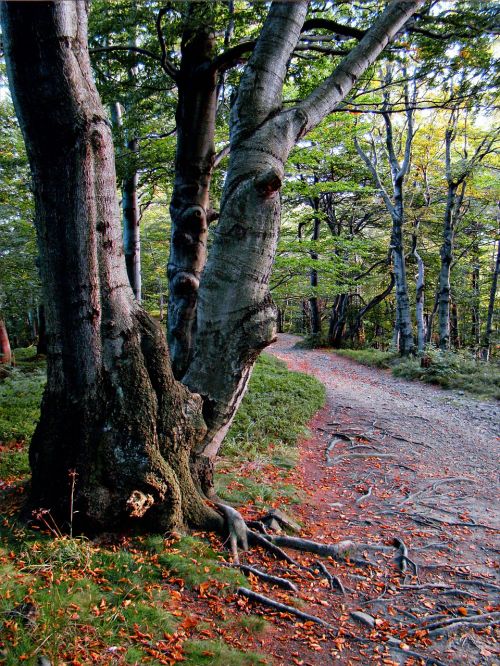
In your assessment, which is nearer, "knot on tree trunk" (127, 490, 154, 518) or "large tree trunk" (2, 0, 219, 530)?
"large tree trunk" (2, 0, 219, 530)

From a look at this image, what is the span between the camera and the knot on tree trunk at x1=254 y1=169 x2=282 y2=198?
338cm

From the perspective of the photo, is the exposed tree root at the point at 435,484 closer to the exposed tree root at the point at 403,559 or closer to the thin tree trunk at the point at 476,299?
the exposed tree root at the point at 403,559

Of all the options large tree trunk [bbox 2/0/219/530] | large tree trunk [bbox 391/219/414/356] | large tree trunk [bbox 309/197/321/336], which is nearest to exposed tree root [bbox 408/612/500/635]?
large tree trunk [bbox 2/0/219/530]

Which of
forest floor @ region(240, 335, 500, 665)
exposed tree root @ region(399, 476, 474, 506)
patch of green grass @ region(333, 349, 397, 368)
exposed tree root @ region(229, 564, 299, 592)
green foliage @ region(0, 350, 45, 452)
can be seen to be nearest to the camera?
forest floor @ region(240, 335, 500, 665)

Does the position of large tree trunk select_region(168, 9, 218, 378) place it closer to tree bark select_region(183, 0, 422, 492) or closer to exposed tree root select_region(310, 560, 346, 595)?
tree bark select_region(183, 0, 422, 492)

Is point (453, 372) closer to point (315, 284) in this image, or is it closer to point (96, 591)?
point (315, 284)

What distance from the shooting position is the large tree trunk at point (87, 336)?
2645 mm

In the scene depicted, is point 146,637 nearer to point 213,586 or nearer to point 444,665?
point 213,586

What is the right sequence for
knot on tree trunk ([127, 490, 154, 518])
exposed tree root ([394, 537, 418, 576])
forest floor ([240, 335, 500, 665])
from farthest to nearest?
exposed tree root ([394, 537, 418, 576]), knot on tree trunk ([127, 490, 154, 518]), forest floor ([240, 335, 500, 665])

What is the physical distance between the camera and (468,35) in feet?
16.0

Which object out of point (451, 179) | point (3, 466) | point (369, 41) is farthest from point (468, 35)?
point (451, 179)

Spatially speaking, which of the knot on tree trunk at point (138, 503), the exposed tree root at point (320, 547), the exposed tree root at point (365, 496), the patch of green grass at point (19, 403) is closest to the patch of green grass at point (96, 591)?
the knot on tree trunk at point (138, 503)

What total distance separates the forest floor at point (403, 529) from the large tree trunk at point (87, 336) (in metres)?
1.55

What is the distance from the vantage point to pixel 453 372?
12.9m
